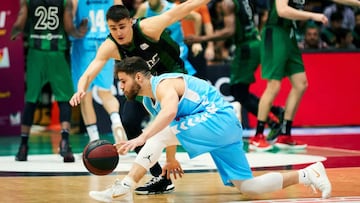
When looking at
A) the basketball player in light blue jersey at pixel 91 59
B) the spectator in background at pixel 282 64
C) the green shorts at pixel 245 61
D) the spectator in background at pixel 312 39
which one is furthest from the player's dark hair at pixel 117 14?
the spectator in background at pixel 312 39

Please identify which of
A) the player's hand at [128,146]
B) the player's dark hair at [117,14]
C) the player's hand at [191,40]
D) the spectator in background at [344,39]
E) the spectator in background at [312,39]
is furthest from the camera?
the spectator in background at [344,39]

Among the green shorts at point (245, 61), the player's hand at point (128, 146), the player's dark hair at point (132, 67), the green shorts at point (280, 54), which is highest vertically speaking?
the player's dark hair at point (132, 67)

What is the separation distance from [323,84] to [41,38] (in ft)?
20.1

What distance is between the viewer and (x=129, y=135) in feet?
27.9

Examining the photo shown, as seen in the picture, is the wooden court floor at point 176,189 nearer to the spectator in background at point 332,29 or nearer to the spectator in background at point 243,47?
the spectator in background at point 243,47

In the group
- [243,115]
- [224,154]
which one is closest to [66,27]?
[224,154]

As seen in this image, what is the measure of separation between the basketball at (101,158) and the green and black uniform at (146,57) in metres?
1.16

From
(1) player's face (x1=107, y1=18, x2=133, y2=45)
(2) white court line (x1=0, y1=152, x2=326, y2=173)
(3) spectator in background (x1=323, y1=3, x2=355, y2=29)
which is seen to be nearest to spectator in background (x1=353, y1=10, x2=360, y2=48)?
(3) spectator in background (x1=323, y1=3, x2=355, y2=29)

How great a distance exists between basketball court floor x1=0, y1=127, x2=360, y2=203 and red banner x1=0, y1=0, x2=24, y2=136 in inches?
53.5

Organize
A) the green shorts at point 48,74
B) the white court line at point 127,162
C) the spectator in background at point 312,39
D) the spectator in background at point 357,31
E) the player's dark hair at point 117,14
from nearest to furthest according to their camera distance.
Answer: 1. the player's dark hair at point 117,14
2. the white court line at point 127,162
3. the green shorts at point 48,74
4. the spectator in background at point 312,39
5. the spectator in background at point 357,31

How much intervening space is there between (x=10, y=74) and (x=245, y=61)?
12.1ft

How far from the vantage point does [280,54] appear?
475 inches

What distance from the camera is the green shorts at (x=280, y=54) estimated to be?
12070 mm

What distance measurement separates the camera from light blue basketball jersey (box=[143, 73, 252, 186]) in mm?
7312
